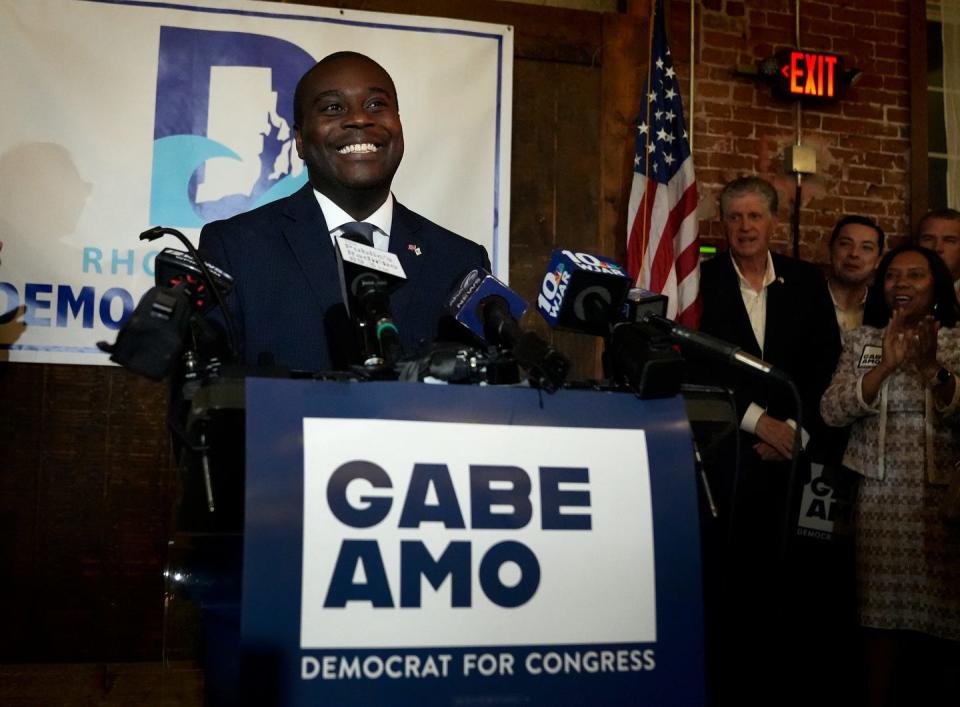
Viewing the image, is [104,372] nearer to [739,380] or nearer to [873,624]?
[739,380]

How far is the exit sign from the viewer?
5.12 meters

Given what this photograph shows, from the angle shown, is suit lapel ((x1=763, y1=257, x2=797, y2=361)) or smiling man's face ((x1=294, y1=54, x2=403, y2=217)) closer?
smiling man's face ((x1=294, y1=54, x2=403, y2=217))

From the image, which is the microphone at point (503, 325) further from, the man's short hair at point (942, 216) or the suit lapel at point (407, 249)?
the man's short hair at point (942, 216)

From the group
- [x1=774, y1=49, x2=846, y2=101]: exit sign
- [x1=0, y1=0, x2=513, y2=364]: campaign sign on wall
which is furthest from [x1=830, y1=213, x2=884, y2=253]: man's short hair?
[x1=0, y1=0, x2=513, y2=364]: campaign sign on wall

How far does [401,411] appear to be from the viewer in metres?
1.58

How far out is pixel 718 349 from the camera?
5.87ft

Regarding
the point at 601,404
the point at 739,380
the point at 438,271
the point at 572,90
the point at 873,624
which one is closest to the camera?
the point at 601,404

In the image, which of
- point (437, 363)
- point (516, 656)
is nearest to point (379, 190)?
point (437, 363)

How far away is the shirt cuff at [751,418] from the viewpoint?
402 cm

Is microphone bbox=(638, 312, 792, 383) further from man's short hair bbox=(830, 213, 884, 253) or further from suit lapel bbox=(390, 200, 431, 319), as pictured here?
man's short hair bbox=(830, 213, 884, 253)

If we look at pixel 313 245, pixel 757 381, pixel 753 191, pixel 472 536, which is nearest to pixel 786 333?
pixel 757 381

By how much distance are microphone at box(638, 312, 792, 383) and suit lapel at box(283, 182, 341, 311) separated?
767 millimetres

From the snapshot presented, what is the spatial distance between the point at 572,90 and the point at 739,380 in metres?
1.57

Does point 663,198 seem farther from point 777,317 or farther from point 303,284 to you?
point 303,284
